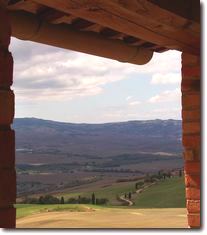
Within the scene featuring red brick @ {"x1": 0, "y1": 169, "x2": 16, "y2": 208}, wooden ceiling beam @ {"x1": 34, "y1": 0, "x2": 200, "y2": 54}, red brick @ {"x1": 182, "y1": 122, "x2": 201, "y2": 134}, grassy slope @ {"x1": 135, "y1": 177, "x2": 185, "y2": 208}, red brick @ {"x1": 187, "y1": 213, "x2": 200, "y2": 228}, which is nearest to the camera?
red brick @ {"x1": 0, "y1": 169, "x2": 16, "y2": 208}

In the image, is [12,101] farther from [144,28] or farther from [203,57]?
[203,57]

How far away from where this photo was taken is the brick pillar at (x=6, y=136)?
2.17m

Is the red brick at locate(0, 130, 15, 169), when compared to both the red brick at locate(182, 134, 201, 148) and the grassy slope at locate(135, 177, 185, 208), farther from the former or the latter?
the grassy slope at locate(135, 177, 185, 208)

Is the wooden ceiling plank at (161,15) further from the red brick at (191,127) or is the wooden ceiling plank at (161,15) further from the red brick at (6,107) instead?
the red brick at (191,127)

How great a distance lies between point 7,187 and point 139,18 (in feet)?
3.90

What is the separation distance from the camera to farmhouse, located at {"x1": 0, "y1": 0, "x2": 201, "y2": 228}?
2.23 m

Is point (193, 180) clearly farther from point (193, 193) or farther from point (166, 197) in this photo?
point (166, 197)

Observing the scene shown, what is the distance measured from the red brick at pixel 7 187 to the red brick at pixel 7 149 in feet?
0.12

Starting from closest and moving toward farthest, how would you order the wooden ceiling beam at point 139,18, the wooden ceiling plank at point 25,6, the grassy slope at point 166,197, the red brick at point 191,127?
the wooden ceiling beam at point 139,18, the wooden ceiling plank at point 25,6, the red brick at point 191,127, the grassy slope at point 166,197

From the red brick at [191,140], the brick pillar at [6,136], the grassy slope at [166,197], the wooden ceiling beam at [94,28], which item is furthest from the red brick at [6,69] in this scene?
the grassy slope at [166,197]

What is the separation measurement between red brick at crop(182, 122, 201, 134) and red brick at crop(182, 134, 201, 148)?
4 cm

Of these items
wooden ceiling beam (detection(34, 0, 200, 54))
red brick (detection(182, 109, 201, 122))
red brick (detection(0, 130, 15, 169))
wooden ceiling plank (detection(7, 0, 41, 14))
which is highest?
wooden ceiling plank (detection(7, 0, 41, 14))

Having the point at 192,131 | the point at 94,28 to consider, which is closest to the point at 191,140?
the point at 192,131

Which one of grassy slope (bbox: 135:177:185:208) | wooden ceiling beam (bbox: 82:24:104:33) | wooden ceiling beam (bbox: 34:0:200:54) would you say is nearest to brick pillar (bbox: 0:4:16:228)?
wooden ceiling beam (bbox: 34:0:200:54)
